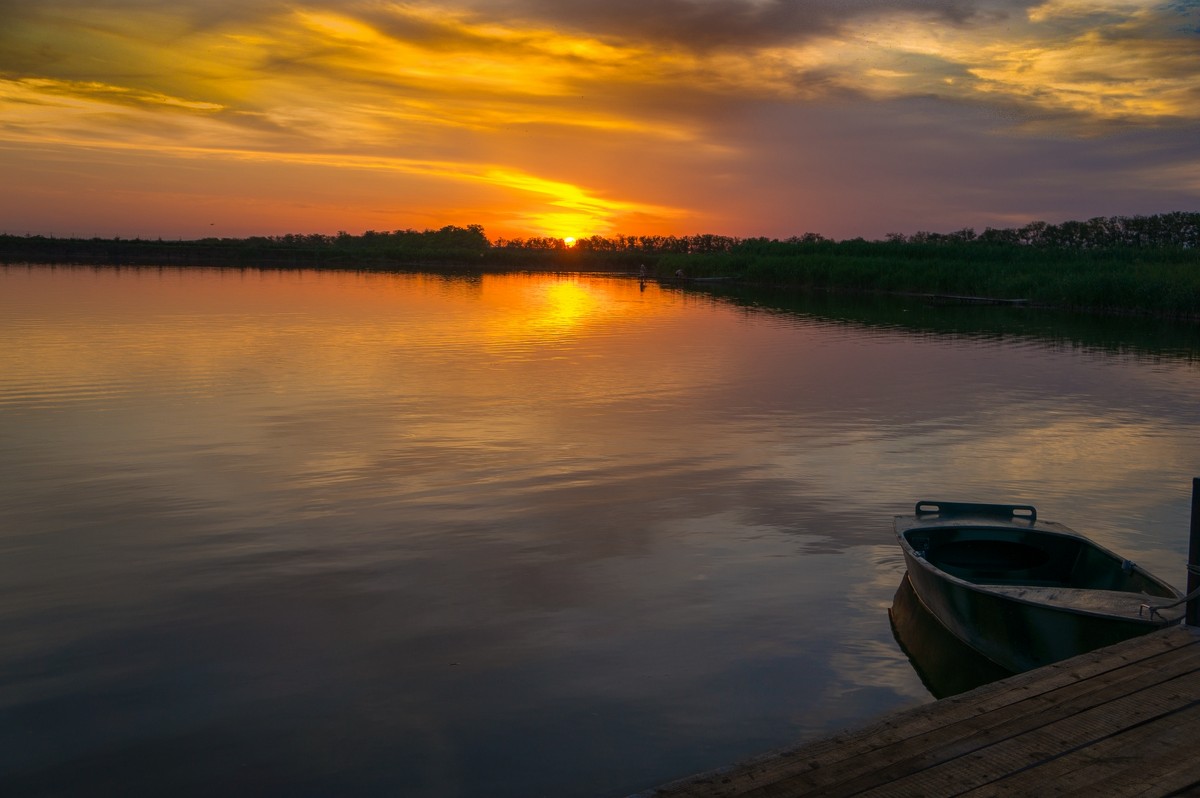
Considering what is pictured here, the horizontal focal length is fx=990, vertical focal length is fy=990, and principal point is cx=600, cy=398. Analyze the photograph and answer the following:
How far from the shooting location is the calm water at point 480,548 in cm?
643

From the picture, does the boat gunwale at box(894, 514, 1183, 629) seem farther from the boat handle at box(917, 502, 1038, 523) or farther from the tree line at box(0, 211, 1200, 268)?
the tree line at box(0, 211, 1200, 268)

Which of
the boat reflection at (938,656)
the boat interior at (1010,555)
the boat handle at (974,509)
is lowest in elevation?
the boat reflection at (938,656)

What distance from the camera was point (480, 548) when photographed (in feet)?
33.5

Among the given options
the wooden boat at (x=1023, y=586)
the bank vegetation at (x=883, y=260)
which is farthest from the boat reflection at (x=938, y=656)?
the bank vegetation at (x=883, y=260)

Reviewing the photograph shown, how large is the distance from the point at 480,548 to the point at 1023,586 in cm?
515

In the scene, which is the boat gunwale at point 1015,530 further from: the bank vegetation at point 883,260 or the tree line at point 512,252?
the tree line at point 512,252

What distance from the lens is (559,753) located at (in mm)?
6301

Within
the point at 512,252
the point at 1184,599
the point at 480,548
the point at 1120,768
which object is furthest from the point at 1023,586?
the point at 512,252

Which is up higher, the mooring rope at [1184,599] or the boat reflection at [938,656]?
the mooring rope at [1184,599]

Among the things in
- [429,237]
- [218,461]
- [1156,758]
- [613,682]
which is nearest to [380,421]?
[218,461]

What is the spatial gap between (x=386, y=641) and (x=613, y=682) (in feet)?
6.18

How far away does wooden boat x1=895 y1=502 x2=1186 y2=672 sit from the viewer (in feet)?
22.4

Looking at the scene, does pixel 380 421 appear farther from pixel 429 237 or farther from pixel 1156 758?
pixel 429 237

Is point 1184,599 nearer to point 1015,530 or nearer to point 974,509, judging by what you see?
point 1015,530
